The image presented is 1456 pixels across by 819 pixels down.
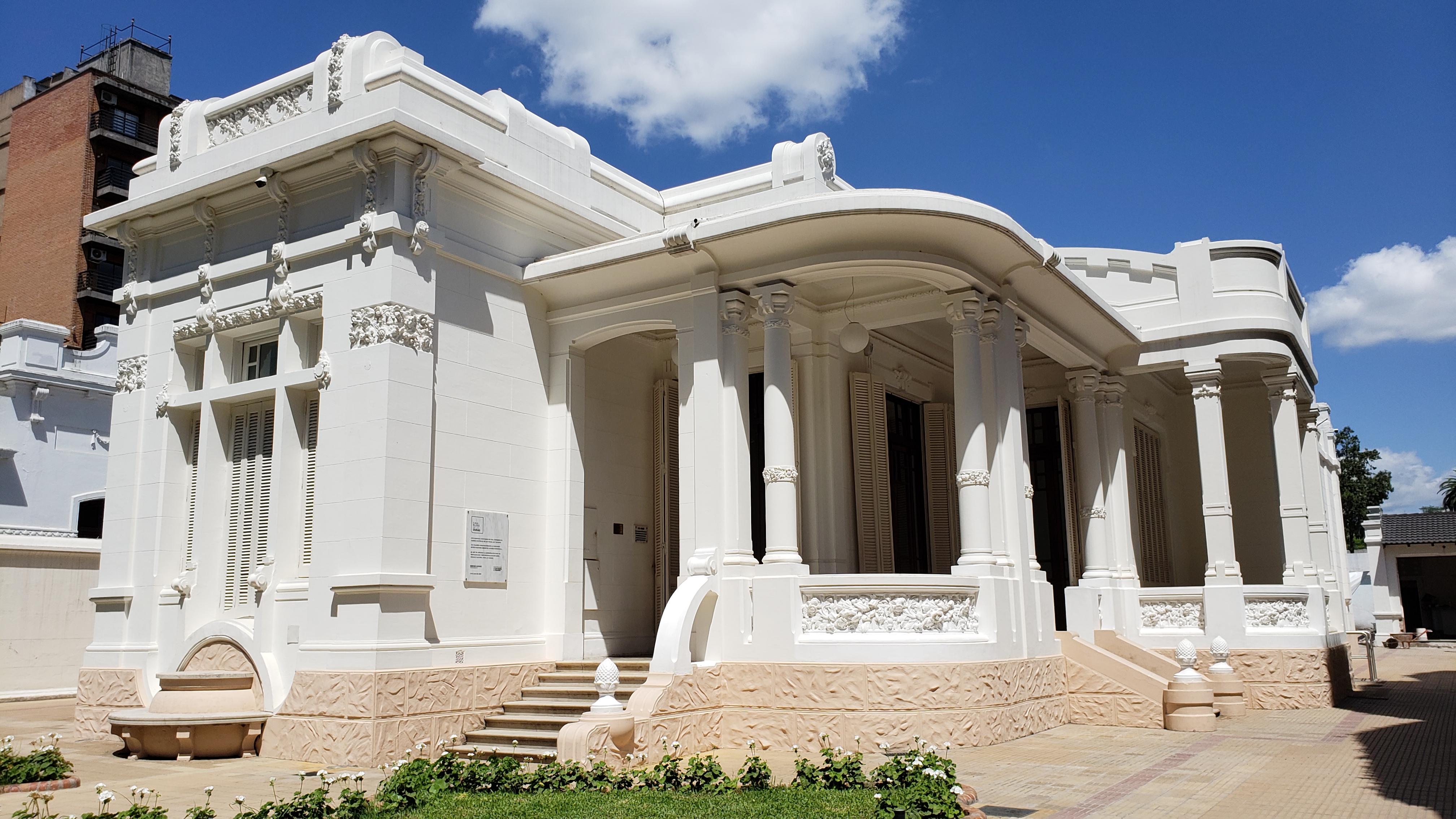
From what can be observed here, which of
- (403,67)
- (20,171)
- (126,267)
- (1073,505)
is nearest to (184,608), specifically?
(126,267)

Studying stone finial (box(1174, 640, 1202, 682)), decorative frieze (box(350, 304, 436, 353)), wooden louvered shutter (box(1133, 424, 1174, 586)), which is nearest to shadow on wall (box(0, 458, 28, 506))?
decorative frieze (box(350, 304, 436, 353))

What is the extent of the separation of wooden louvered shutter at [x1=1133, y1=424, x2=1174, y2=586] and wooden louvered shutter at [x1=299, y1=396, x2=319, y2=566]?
42.5 ft

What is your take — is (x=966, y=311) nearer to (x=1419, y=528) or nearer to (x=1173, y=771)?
(x=1173, y=771)

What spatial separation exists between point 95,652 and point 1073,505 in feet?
45.4

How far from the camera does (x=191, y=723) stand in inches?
426

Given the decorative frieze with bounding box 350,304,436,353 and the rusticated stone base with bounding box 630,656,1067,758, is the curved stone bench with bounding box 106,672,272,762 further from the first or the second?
the rusticated stone base with bounding box 630,656,1067,758

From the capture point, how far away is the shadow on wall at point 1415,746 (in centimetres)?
816

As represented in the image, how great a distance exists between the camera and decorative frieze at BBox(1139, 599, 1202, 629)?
1612cm

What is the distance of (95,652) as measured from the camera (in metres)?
13.3

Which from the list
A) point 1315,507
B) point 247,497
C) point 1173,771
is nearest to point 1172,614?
point 1315,507

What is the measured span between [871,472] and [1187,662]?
179 inches

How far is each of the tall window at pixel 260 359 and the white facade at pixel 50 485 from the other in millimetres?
7594

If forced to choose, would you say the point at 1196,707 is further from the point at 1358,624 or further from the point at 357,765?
the point at 1358,624

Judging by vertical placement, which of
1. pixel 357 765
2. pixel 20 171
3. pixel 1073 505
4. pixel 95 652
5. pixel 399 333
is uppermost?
pixel 20 171
